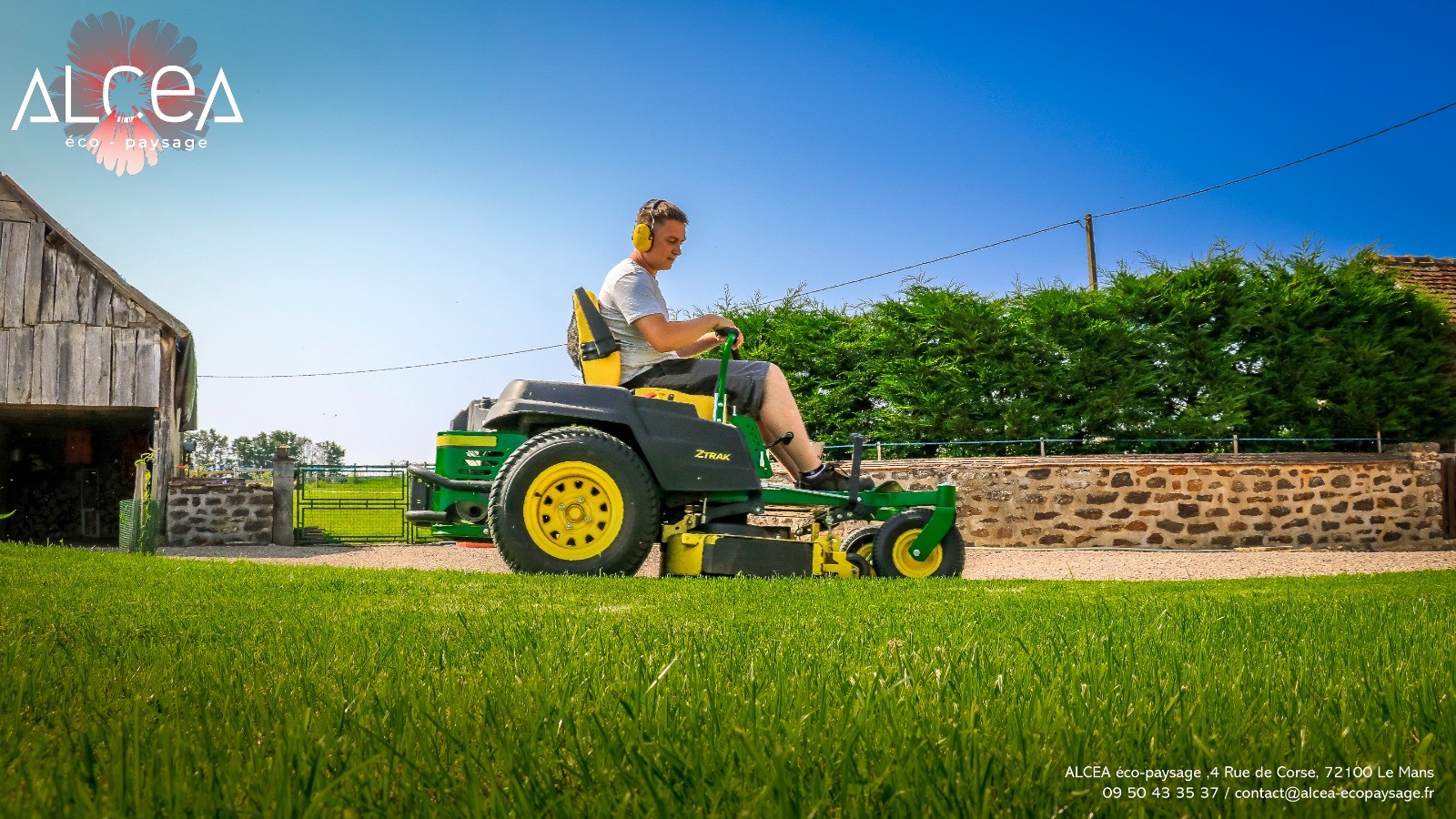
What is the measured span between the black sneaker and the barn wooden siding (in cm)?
1195

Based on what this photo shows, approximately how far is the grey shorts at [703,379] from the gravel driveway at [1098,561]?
103 inches

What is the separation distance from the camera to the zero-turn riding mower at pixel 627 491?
559 centimetres

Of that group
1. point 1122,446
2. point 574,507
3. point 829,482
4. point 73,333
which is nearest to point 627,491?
point 574,507

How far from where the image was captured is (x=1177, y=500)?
482 inches

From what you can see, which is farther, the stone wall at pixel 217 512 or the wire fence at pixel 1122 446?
the stone wall at pixel 217 512

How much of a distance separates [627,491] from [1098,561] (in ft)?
19.9

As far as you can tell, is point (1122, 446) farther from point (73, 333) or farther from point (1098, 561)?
point (73, 333)

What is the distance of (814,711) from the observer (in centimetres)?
181

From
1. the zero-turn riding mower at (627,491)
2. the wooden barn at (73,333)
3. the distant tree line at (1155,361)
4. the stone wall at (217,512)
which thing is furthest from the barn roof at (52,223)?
the zero-turn riding mower at (627,491)

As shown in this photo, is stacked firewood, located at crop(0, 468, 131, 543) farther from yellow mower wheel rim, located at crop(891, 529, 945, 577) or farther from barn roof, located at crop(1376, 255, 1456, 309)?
barn roof, located at crop(1376, 255, 1456, 309)

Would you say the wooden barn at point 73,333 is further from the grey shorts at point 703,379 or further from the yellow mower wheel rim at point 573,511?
the grey shorts at point 703,379

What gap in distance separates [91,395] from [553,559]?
11.9m

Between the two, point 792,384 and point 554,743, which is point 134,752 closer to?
point 554,743

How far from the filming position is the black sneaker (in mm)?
6188
